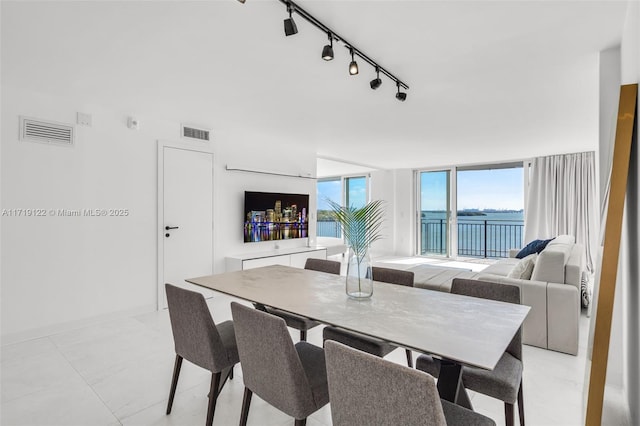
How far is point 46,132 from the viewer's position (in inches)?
124

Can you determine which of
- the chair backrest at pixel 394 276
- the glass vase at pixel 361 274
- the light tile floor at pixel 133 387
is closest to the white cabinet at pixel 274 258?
the light tile floor at pixel 133 387

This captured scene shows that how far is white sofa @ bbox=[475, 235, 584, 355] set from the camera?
271 centimetres

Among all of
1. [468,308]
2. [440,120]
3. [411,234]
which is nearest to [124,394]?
[468,308]

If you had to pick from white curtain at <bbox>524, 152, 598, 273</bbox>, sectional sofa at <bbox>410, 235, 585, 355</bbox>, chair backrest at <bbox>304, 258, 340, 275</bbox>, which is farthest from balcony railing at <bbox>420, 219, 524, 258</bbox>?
chair backrest at <bbox>304, 258, 340, 275</bbox>

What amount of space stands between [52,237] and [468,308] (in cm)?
373

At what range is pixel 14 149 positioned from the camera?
298cm

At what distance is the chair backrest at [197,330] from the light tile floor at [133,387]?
44 cm

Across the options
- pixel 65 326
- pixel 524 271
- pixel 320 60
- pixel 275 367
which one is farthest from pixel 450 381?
pixel 65 326

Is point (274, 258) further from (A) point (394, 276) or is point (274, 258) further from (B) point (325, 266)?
(A) point (394, 276)

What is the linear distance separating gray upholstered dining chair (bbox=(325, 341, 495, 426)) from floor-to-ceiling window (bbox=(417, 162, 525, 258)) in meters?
7.26

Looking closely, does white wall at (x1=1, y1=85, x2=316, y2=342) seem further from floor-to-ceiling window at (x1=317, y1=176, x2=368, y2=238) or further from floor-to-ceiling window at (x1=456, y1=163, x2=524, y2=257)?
floor-to-ceiling window at (x1=456, y1=163, x2=524, y2=257)

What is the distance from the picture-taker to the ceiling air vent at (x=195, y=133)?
13.7 ft

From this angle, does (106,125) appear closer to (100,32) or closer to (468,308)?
(100,32)

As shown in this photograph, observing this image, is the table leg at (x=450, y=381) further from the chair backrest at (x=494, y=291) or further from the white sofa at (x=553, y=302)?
the white sofa at (x=553, y=302)
